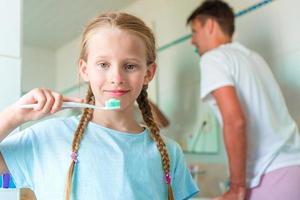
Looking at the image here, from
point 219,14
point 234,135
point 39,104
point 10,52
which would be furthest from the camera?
point 219,14

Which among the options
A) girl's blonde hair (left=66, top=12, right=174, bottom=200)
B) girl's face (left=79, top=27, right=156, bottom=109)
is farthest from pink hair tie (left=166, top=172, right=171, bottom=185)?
girl's face (left=79, top=27, right=156, bottom=109)

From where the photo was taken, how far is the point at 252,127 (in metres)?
1.09

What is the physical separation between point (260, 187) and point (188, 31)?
897mm

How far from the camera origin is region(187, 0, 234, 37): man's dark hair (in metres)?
1.31

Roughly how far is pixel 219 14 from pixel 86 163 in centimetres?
82

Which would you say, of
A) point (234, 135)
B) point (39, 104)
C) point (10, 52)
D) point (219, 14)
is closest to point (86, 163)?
point (39, 104)

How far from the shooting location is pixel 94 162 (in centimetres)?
66

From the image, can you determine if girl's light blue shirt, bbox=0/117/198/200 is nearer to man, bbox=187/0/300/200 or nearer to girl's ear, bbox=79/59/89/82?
girl's ear, bbox=79/59/89/82

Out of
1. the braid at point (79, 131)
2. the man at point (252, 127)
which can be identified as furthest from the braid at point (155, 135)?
the man at point (252, 127)

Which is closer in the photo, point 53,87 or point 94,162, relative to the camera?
point 94,162

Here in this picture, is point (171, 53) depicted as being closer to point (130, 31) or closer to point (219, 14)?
point (219, 14)

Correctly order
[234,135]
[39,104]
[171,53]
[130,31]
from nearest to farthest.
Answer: [39,104] < [130,31] < [234,135] < [171,53]

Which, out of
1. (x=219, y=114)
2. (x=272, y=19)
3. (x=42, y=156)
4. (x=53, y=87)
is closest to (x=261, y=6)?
(x=272, y=19)

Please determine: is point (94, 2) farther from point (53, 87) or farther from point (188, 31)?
point (188, 31)
